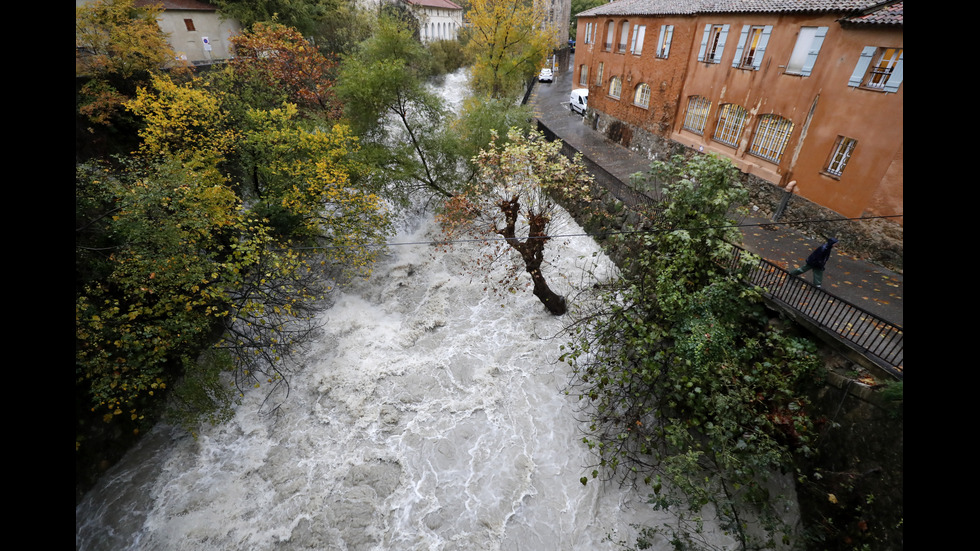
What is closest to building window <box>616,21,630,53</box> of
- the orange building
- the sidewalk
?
the orange building

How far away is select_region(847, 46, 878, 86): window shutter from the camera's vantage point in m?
9.95

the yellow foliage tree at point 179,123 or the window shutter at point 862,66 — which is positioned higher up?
the window shutter at point 862,66

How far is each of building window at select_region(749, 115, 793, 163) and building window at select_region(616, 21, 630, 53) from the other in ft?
29.6

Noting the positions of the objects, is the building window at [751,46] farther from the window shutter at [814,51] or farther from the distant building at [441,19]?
the distant building at [441,19]

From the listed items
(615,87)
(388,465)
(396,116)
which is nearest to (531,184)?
(396,116)

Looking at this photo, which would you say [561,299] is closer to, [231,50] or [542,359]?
[542,359]

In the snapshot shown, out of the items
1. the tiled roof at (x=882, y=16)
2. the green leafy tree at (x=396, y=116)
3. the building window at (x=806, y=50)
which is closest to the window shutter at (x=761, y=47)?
the building window at (x=806, y=50)

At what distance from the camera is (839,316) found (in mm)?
8078

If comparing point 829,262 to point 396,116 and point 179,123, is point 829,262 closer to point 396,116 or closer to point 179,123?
point 396,116

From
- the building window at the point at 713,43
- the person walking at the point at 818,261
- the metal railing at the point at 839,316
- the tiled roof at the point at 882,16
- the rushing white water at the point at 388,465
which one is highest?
the tiled roof at the point at 882,16

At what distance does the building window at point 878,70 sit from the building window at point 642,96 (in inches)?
352

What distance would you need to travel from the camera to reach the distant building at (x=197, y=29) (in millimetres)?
21438

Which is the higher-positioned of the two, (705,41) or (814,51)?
(705,41)

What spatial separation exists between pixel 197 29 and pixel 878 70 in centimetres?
3069
